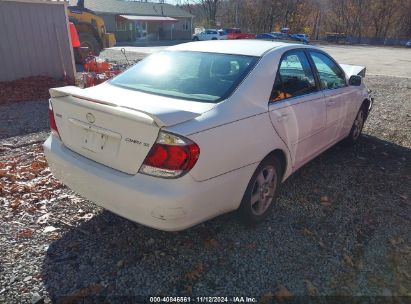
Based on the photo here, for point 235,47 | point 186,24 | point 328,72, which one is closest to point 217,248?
point 235,47

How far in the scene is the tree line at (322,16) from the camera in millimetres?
50812

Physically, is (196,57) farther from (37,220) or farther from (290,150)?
(37,220)

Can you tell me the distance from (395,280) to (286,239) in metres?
0.88

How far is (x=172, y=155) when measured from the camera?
7.52 ft

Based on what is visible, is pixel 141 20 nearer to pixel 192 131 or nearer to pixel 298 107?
pixel 298 107

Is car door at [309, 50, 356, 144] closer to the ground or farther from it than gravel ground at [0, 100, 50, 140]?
farther from it

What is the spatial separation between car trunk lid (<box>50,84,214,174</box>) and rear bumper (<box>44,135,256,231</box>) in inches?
3.7

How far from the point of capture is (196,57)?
3.44 m

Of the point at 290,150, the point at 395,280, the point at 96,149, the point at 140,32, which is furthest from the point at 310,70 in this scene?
the point at 140,32

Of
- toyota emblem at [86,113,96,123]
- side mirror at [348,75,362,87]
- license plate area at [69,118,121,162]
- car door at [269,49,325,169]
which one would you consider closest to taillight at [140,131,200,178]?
license plate area at [69,118,121,162]

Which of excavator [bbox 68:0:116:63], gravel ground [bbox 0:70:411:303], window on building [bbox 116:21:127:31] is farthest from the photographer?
window on building [bbox 116:21:127:31]

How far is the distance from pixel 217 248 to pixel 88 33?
16.1 metres

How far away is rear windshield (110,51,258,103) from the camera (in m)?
2.93

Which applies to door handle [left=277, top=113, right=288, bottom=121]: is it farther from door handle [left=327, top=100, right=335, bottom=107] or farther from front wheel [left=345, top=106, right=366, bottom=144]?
front wheel [left=345, top=106, right=366, bottom=144]
